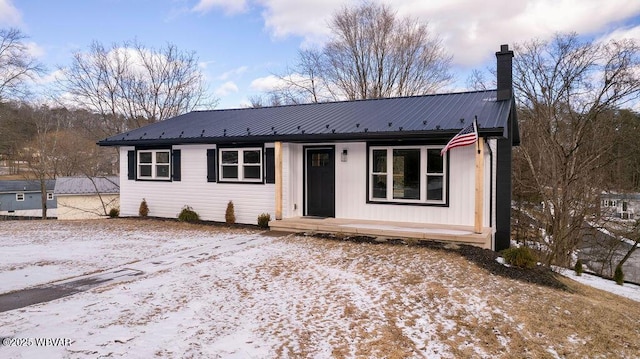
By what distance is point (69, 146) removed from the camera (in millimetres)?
30562

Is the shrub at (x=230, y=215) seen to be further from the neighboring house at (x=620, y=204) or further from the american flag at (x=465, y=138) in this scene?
the neighboring house at (x=620, y=204)

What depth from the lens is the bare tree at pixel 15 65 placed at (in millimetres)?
22234

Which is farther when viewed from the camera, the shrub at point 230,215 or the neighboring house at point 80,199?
the neighboring house at point 80,199

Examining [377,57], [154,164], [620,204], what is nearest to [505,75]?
[154,164]

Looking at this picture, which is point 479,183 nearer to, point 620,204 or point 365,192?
point 365,192

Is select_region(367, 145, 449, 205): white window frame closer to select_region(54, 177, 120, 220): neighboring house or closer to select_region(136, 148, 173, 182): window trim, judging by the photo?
select_region(136, 148, 173, 182): window trim

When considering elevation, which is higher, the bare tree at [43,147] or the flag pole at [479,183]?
the bare tree at [43,147]

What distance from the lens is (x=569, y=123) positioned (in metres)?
16.7

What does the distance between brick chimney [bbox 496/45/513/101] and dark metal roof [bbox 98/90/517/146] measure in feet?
0.84

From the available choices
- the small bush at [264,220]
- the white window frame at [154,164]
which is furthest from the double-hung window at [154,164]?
the small bush at [264,220]

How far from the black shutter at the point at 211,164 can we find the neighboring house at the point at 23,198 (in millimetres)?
29900

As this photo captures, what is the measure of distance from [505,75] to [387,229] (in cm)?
506

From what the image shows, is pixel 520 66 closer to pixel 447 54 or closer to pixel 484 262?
pixel 447 54

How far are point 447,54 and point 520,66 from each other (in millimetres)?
7310
